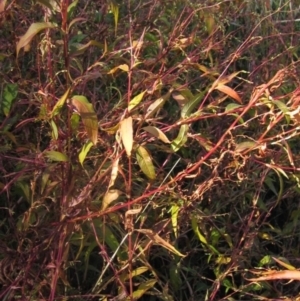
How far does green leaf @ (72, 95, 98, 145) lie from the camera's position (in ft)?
4.01

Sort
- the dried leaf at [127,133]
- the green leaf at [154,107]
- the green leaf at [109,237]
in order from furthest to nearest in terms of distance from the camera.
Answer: the green leaf at [109,237] < the green leaf at [154,107] < the dried leaf at [127,133]

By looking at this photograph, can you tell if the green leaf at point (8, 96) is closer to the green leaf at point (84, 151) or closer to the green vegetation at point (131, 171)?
the green vegetation at point (131, 171)

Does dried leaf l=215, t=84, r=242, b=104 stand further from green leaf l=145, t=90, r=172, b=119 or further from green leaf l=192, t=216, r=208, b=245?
green leaf l=192, t=216, r=208, b=245

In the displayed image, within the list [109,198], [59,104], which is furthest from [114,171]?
[59,104]

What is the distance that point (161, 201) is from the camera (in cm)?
141

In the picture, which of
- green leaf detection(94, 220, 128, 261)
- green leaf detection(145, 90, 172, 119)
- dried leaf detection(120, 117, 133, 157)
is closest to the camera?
dried leaf detection(120, 117, 133, 157)

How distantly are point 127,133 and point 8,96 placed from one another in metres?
0.39

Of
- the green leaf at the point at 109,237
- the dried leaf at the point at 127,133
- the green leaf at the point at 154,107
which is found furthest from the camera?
the green leaf at the point at 109,237

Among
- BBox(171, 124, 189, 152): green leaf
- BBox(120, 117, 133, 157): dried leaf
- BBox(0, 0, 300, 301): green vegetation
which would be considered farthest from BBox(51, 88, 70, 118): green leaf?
BBox(171, 124, 189, 152): green leaf

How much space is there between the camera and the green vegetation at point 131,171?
1312 mm

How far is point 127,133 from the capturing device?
120 cm

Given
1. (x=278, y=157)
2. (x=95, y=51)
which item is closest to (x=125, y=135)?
(x=278, y=157)

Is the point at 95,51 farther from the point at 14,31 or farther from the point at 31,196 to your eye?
the point at 31,196

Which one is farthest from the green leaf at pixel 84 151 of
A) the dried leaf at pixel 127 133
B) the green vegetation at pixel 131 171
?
the dried leaf at pixel 127 133
